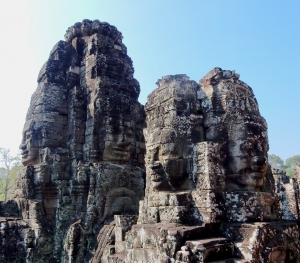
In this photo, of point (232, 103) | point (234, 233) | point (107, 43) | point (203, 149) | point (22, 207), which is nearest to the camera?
point (234, 233)

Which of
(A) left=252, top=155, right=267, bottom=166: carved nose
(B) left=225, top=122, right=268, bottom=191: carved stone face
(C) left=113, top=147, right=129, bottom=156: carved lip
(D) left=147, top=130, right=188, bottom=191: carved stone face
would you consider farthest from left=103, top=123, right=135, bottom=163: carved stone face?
(A) left=252, top=155, right=267, bottom=166: carved nose

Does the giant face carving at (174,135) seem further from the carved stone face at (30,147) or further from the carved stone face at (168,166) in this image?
the carved stone face at (30,147)

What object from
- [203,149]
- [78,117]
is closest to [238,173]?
[203,149]

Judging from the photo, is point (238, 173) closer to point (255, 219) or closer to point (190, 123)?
point (255, 219)

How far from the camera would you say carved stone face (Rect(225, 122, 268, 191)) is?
396 centimetres

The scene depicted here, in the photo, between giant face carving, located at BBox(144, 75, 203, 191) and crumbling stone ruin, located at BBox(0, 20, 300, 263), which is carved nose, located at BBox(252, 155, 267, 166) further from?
giant face carving, located at BBox(144, 75, 203, 191)

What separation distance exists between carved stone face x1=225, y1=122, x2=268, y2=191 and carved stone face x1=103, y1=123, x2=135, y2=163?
14.5 ft

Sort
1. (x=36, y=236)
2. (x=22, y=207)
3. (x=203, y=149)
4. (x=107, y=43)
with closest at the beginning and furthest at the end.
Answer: (x=203, y=149) → (x=36, y=236) → (x=22, y=207) → (x=107, y=43)

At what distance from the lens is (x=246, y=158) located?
13.1 ft

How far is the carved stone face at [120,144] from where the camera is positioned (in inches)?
317

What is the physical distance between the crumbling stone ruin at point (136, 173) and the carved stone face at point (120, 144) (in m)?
0.03

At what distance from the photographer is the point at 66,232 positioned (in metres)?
7.50

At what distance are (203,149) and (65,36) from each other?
327 inches

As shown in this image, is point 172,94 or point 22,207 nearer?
point 172,94
